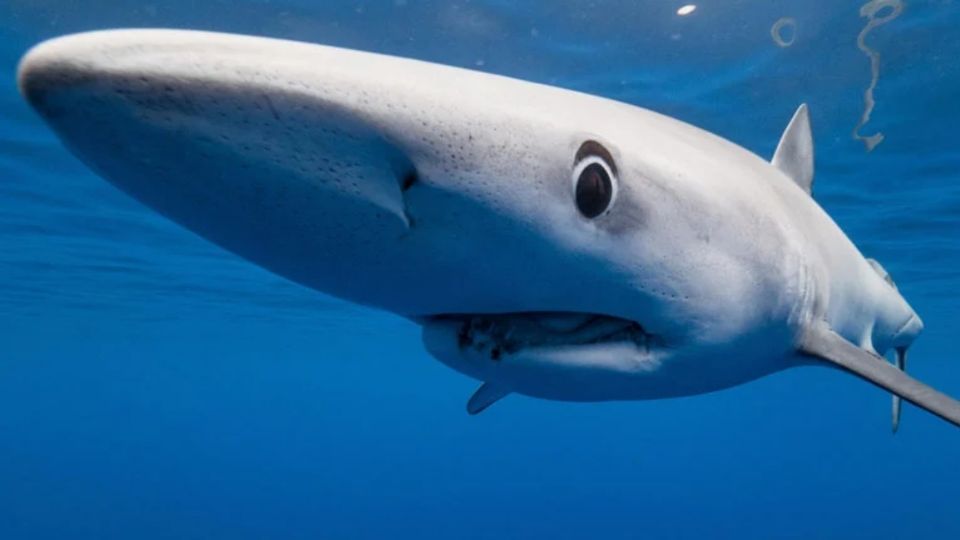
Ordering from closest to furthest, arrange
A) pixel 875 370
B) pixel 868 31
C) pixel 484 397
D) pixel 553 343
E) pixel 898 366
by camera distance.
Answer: pixel 553 343 < pixel 875 370 < pixel 484 397 < pixel 898 366 < pixel 868 31

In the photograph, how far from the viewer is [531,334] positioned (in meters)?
2.35

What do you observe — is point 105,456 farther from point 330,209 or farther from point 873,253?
point 330,209

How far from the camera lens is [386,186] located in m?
1.46

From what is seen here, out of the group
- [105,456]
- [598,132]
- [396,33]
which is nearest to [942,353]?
[396,33]

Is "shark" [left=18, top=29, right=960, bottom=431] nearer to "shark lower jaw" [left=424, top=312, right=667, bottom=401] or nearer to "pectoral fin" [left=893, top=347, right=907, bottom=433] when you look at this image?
"shark lower jaw" [left=424, top=312, right=667, bottom=401]

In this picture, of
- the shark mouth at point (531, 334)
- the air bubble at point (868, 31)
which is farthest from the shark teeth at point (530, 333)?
the air bubble at point (868, 31)

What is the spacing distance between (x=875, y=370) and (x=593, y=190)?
5.44 ft

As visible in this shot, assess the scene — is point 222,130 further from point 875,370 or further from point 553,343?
point 875,370

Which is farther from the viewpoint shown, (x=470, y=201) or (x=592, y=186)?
(x=592, y=186)

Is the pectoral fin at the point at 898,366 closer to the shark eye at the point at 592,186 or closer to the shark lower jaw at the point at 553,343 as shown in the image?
the shark lower jaw at the point at 553,343

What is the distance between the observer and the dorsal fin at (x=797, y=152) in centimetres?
430

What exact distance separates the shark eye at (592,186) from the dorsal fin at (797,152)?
2.85 meters

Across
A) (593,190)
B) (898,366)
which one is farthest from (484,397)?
(898,366)

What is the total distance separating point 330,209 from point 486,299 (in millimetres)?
645
